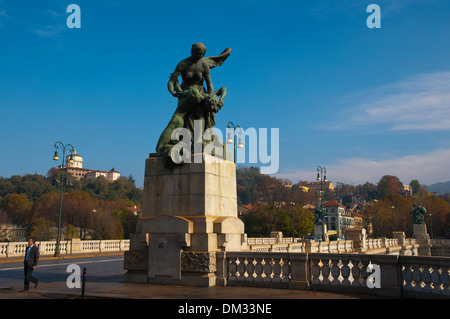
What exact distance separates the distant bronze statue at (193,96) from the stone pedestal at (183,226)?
1.04 m

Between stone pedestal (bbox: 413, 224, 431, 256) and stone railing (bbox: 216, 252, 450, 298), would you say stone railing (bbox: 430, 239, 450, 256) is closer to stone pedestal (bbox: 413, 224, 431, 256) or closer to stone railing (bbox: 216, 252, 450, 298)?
stone pedestal (bbox: 413, 224, 431, 256)

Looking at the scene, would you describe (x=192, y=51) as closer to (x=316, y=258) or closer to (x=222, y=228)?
(x=222, y=228)

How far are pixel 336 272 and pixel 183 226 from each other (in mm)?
4091

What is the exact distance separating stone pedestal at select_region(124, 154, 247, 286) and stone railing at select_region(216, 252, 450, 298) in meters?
0.59

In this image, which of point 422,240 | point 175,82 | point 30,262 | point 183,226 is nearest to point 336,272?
point 183,226

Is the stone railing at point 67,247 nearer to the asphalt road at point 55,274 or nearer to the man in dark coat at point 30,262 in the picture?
the asphalt road at point 55,274

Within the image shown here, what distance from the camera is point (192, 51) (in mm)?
12781

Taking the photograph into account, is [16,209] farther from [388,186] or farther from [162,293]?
[388,186]

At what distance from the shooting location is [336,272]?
9.48 m

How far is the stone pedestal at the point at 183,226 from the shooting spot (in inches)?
418

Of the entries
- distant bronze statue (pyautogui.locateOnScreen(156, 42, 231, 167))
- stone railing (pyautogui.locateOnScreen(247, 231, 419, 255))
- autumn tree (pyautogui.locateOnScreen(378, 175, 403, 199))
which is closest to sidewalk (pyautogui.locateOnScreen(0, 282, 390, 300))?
distant bronze statue (pyautogui.locateOnScreen(156, 42, 231, 167))

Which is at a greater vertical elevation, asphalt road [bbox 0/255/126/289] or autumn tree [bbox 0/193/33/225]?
autumn tree [bbox 0/193/33/225]

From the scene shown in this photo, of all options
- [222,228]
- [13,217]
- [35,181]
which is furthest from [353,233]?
[35,181]

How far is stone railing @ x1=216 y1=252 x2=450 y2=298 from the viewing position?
27.6 ft
